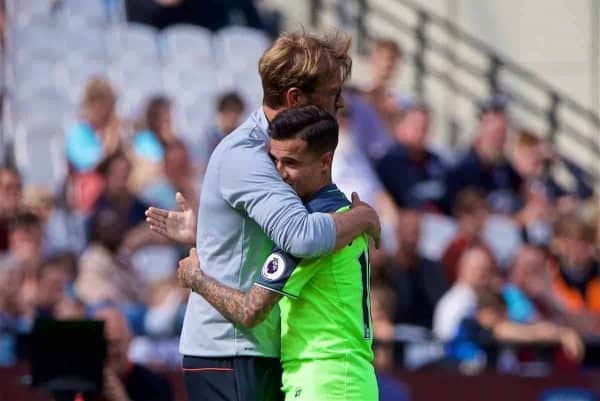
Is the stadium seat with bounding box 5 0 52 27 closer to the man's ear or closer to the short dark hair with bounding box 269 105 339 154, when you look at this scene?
the man's ear

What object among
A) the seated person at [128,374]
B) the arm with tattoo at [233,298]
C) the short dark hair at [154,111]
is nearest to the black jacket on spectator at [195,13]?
the short dark hair at [154,111]

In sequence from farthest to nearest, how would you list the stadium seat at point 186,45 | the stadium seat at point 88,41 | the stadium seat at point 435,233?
the stadium seat at point 186,45
the stadium seat at point 88,41
the stadium seat at point 435,233

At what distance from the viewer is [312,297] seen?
4.37 metres

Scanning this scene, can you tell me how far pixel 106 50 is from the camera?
11.7m

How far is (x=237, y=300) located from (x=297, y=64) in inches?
28.9

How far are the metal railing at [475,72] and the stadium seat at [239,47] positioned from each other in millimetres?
1657

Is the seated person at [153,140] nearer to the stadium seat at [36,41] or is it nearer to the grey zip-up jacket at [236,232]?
the stadium seat at [36,41]

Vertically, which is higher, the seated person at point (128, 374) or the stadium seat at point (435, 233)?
the stadium seat at point (435, 233)

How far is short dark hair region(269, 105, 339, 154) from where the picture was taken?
4.30 metres

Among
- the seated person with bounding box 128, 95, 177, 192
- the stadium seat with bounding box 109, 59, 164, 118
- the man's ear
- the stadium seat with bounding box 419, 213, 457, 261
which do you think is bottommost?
the stadium seat with bounding box 419, 213, 457, 261

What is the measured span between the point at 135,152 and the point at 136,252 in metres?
0.91

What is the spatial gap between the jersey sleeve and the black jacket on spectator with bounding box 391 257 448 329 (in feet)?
19.1

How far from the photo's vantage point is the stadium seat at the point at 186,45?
12.0 meters

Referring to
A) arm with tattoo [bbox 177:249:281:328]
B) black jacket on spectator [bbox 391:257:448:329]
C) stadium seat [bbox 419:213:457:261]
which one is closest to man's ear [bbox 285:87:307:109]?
arm with tattoo [bbox 177:249:281:328]
